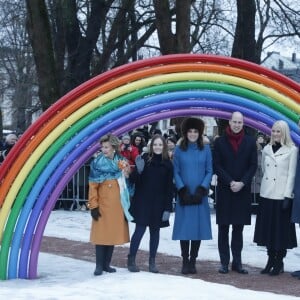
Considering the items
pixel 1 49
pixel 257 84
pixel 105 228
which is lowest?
pixel 105 228

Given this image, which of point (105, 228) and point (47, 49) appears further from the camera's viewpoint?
point (47, 49)

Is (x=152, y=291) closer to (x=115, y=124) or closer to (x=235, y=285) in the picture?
(x=235, y=285)

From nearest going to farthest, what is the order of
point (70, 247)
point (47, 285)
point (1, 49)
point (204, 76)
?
point (47, 285)
point (204, 76)
point (70, 247)
point (1, 49)

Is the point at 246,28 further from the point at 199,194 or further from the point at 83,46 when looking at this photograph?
the point at 199,194

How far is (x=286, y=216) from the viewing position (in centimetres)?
874

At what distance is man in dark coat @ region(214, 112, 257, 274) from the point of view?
877 cm

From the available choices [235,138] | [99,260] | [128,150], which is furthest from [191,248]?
[128,150]

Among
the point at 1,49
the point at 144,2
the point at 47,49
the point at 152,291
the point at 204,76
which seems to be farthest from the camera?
the point at 1,49

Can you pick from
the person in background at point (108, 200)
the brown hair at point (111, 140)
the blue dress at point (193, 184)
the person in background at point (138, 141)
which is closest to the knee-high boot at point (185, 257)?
the blue dress at point (193, 184)

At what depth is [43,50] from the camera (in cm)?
1623

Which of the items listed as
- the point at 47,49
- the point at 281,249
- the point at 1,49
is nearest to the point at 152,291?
the point at 281,249

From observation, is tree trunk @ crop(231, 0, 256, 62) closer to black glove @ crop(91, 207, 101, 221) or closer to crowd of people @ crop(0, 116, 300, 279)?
crowd of people @ crop(0, 116, 300, 279)

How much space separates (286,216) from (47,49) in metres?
9.01

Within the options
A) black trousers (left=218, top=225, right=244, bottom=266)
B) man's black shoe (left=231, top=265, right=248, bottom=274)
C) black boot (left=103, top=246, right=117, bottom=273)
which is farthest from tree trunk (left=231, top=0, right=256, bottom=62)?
black boot (left=103, top=246, right=117, bottom=273)
